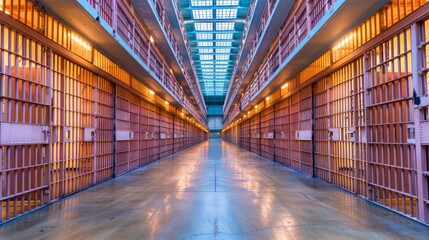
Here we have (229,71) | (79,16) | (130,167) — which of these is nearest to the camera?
(79,16)

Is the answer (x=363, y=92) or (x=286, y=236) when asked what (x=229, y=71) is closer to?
(x=363, y=92)

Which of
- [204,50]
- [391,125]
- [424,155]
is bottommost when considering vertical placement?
[424,155]

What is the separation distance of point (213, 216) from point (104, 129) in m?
6.75

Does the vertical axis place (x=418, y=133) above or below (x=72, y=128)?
below

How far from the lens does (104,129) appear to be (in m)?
10.3

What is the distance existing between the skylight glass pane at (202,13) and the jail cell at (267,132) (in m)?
9.86

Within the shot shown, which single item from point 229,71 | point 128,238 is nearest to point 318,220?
point 128,238

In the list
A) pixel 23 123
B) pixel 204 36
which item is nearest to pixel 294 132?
pixel 23 123

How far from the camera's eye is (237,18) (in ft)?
75.7

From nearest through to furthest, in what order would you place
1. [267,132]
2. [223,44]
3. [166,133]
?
[267,132] < [166,133] < [223,44]

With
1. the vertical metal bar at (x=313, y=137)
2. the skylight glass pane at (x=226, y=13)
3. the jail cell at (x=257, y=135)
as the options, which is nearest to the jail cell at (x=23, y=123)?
the vertical metal bar at (x=313, y=137)

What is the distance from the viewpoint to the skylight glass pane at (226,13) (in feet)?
71.5

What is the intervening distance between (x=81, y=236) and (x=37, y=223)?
140cm

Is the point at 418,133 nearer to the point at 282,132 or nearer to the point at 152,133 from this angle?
the point at 282,132
